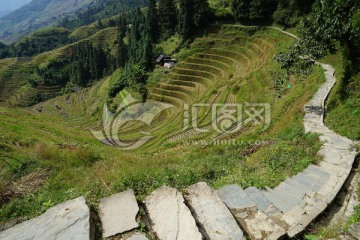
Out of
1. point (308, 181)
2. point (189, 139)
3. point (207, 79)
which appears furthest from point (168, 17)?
point (308, 181)

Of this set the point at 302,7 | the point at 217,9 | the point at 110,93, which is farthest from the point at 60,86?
the point at 302,7

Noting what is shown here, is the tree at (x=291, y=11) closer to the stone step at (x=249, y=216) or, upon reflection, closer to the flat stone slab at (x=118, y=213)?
the stone step at (x=249, y=216)

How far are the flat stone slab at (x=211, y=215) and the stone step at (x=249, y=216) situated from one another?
31cm

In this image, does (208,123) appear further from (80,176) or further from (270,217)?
(270,217)

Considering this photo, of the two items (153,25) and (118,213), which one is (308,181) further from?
(153,25)

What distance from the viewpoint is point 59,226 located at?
189 inches

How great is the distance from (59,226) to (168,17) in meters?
74.4

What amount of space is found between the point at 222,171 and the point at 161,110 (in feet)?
132

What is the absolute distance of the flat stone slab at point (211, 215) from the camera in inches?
185

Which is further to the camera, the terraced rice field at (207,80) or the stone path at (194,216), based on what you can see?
the terraced rice field at (207,80)

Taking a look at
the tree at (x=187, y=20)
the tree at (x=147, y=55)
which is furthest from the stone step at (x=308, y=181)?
the tree at (x=147, y=55)

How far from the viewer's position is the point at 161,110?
49.0 meters

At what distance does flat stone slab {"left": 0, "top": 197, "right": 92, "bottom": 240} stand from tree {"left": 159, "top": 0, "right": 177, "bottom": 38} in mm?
72025

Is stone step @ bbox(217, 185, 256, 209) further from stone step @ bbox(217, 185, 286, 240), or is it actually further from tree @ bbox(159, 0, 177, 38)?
tree @ bbox(159, 0, 177, 38)
